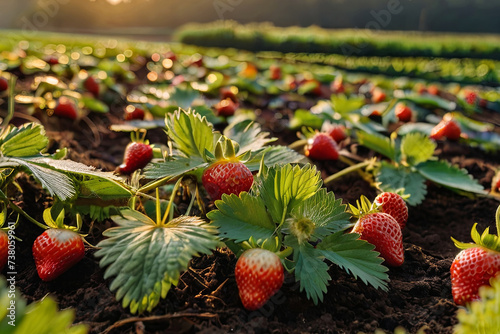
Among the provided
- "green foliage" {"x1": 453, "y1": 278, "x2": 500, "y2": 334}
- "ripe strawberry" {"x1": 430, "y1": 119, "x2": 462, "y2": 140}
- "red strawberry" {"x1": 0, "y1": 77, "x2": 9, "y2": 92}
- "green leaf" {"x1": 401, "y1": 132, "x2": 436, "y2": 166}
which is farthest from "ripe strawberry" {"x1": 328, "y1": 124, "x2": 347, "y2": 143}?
"red strawberry" {"x1": 0, "y1": 77, "x2": 9, "y2": 92}

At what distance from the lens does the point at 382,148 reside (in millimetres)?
1739

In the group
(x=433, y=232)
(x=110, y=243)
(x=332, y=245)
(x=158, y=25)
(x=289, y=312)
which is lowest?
(x=158, y=25)

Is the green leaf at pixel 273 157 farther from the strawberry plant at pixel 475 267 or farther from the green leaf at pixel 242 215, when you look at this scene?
the strawberry plant at pixel 475 267

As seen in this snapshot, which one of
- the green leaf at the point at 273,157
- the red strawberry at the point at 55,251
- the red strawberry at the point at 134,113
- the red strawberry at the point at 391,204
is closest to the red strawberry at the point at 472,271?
the red strawberry at the point at 391,204

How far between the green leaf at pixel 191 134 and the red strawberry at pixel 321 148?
696 millimetres

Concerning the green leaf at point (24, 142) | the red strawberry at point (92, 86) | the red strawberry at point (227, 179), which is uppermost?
the green leaf at point (24, 142)

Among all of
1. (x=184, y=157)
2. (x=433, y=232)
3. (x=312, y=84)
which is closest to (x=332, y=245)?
(x=184, y=157)

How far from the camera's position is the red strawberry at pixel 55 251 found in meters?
0.99

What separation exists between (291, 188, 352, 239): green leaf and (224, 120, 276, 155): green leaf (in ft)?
0.92

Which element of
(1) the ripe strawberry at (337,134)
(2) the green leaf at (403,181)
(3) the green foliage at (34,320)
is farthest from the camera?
(1) the ripe strawberry at (337,134)

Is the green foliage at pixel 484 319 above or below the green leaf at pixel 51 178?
below

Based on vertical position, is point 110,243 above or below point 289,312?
above

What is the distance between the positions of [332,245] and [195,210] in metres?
0.49

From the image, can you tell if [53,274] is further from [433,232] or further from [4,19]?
[4,19]
